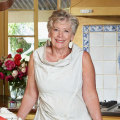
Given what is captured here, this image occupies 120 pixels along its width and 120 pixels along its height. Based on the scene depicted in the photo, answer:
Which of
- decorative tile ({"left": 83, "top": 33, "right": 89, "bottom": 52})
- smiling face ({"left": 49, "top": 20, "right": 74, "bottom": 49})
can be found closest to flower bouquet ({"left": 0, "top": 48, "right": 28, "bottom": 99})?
decorative tile ({"left": 83, "top": 33, "right": 89, "bottom": 52})

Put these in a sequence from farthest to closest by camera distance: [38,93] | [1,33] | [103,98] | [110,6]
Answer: [1,33], [103,98], [110,6], [38,93]

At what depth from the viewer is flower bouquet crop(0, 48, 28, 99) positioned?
3176mm

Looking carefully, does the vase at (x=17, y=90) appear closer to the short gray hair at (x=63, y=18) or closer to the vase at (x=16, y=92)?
the vase at (x=16, y=92)

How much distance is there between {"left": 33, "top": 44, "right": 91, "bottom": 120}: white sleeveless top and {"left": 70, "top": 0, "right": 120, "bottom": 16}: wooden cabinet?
1102mm

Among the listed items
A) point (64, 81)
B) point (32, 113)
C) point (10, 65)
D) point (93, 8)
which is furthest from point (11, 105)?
point (64, 81)

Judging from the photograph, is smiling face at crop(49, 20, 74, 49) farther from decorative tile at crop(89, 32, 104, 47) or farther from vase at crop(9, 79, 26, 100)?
decorative tile at crop(89, 32, 104, 47)

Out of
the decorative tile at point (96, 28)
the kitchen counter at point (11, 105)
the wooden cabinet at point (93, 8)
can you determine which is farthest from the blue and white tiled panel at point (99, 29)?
the kitchen counter at point (11, 105)

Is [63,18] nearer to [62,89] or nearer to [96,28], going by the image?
[62,89]

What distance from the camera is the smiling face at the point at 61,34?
1906mm

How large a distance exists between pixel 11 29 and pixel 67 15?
1.98 m

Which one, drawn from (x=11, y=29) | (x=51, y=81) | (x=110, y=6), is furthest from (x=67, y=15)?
(x=11, y=29)

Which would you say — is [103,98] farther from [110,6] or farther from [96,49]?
[110,6]

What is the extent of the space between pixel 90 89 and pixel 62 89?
161 mm

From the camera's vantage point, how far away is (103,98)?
3.38m
